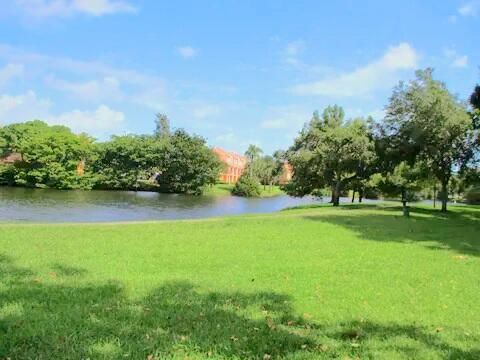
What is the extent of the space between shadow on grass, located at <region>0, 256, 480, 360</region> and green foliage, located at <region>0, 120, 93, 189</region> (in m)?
71.7

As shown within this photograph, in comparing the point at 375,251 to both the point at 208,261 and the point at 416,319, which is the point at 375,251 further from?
the point at 416,319

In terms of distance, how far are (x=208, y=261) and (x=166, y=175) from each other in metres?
73.2

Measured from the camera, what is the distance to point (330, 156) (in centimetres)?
3884

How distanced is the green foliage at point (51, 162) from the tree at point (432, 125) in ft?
188

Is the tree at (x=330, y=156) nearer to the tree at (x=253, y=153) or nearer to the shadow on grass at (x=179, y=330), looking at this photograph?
the shadow on grass at (x=179, y=330)

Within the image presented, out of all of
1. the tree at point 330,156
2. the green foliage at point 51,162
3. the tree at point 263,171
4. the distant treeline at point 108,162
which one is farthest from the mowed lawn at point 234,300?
the tree at point 263,171

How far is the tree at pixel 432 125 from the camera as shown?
27.7 metres

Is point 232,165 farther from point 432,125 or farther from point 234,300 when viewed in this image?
point 234,300

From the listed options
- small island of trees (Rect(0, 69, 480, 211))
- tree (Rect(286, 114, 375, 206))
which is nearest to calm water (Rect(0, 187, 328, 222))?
tree (Rect(286, 114, 375, 206))

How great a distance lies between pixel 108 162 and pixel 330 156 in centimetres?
5323

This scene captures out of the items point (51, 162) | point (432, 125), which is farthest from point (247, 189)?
point (432, 125)

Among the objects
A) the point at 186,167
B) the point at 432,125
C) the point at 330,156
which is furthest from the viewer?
the point at 186,167

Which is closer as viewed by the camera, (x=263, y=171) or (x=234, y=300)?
(x=234, y=300)

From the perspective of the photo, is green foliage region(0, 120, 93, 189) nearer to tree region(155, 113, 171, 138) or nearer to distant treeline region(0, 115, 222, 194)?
distant treeline region(0, 115, 222, 194)
